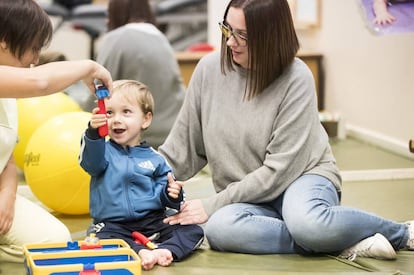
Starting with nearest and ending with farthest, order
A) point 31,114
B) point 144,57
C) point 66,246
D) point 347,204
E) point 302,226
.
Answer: point 66,246 → point 302,226 → point 347,204 → point 31,114 → point 144,57

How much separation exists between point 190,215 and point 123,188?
0.21 metres

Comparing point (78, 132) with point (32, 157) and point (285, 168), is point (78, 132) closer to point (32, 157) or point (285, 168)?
point (32, 157)

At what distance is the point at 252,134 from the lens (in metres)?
2.26

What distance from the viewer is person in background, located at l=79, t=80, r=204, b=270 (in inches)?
84.1

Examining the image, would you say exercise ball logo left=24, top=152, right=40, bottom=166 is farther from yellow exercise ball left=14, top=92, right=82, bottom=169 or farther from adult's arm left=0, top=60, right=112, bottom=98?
adult's arm left=0, top=60, right=112, bottom=98

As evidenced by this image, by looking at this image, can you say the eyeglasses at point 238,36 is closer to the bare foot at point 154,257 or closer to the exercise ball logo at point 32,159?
the bare foot at point 154,257

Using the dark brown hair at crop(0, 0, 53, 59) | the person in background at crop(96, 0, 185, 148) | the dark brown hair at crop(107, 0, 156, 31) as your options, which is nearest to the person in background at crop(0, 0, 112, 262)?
the dark brown hair at crop(0, 0, 53, 59)

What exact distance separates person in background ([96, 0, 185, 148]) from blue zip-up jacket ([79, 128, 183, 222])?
1501mm

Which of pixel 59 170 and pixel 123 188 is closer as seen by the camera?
pixel 123 188

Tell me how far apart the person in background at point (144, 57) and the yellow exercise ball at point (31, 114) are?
1.51ft

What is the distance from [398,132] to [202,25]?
3536 mm

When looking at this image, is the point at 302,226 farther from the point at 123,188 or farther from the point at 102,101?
the point at 102,101

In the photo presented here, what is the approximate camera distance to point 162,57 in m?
3.80

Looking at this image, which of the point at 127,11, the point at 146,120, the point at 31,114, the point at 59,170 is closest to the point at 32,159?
the point at 59,170
